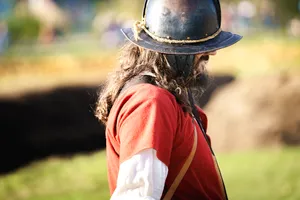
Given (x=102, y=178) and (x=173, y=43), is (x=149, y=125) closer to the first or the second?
(x=173, y=43)

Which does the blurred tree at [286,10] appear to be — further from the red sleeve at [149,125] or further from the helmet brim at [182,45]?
the red sleeve at [149,125]

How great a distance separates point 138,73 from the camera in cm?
278

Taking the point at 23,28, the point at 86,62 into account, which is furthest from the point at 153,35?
the point at 86,62

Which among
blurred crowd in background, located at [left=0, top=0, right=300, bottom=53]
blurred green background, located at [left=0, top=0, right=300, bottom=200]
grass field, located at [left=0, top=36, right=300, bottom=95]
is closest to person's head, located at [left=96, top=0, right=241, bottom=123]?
blurred green background, located at [left=0, top=0, right=300, bottom=200]

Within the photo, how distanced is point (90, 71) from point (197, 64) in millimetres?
8731

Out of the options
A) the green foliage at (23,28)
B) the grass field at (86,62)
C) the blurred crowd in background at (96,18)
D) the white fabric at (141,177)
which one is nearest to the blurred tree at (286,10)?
the blurred crowd in background at (96,18)

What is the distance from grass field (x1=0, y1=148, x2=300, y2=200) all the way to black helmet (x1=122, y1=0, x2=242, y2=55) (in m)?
4.52

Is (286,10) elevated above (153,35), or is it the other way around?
(153,35)

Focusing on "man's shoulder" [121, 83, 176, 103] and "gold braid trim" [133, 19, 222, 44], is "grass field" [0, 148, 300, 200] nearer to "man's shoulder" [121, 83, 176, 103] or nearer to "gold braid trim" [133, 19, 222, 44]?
"gold braid trim" [133, 19, 222, 44]

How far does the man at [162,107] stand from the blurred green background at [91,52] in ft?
18.2

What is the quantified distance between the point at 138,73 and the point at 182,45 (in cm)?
21

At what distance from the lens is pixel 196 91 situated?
3148mm

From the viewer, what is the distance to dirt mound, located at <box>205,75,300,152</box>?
386 inches

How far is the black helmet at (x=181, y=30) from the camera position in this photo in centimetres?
275
